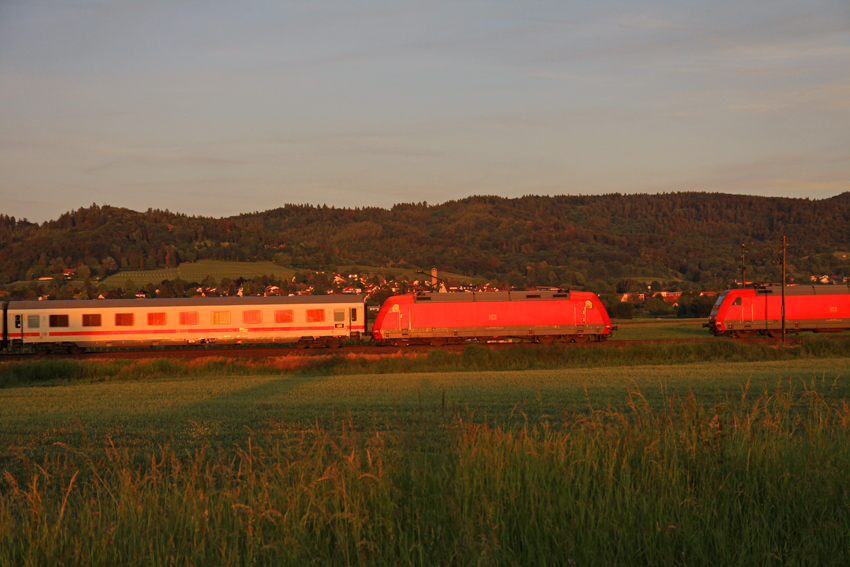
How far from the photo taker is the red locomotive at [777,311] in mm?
42469

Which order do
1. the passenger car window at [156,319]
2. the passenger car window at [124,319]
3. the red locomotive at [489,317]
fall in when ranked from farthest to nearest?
the red locomotive at [489,317]
the passenger car window at [156,319]
the passenger car window at [124,319]

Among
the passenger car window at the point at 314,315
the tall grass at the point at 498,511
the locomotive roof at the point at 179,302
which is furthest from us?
the passenger car window at the point at 314,315

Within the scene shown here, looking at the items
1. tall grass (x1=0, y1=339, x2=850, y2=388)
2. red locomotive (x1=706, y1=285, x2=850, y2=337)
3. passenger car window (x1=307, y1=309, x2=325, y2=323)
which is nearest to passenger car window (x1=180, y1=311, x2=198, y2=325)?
passenger car window (x1=307, y1=309, x2=325, y2=323)

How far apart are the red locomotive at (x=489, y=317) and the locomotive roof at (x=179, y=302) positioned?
9.58ft

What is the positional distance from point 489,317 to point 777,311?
19.1 metres

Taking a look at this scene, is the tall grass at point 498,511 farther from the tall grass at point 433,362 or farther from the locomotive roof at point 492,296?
the locomotive roof at point 492,296

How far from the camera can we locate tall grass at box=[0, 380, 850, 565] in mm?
4672

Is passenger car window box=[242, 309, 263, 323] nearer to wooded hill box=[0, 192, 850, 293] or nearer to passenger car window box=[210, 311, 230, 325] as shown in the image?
passenger car window box=[210, 311, 230, 325]

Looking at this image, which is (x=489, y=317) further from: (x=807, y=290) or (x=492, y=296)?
(x=807, y=290)

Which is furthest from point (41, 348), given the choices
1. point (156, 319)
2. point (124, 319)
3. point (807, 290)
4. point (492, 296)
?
point (807, 290)

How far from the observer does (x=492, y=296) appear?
39031 millimetres

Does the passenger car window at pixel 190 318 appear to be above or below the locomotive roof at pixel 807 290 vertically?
below

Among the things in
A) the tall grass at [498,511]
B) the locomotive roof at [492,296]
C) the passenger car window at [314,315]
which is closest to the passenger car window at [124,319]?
the passenger car window at [314,315]

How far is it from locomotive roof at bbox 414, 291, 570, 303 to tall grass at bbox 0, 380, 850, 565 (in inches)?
1263
